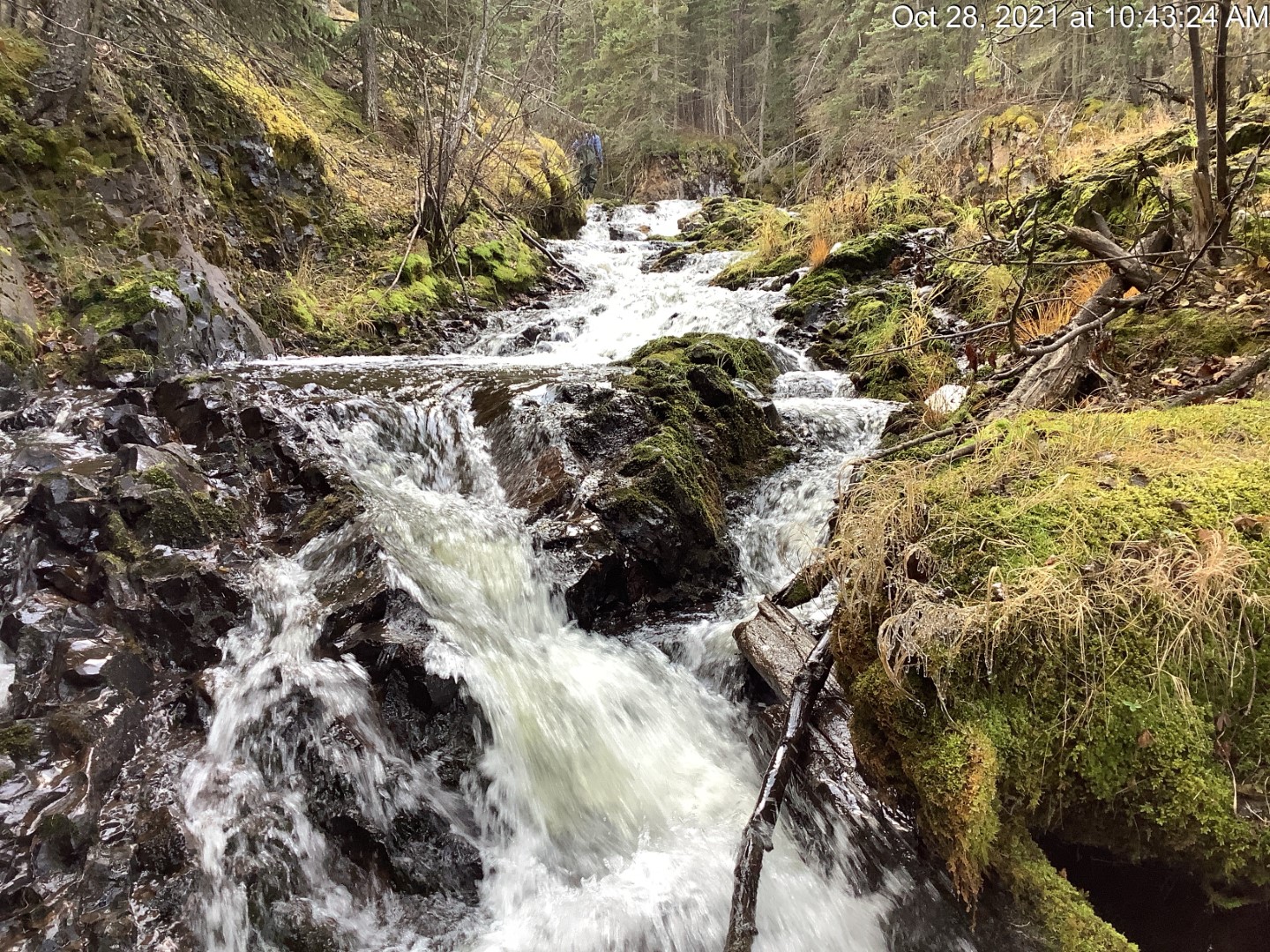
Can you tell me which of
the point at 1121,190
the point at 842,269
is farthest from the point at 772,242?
the point at 1121,190

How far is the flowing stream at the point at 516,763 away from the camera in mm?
2617

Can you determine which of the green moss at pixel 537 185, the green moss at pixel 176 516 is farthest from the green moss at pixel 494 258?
the green moss at pixel 176 516

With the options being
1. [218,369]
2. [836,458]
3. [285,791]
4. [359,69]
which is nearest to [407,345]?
[218,369]

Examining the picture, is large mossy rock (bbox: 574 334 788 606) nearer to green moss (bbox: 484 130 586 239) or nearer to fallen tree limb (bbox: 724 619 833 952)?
fallen tree limb (bbox: 724 619 833 952)

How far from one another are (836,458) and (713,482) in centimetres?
117

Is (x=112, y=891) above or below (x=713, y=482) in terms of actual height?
below

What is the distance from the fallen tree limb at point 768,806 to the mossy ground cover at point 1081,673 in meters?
0.21

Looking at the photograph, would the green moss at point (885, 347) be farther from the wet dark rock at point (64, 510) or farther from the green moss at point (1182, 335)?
the wet dark rock at point (64, 510)

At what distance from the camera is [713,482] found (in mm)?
5203

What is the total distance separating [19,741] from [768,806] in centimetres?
315

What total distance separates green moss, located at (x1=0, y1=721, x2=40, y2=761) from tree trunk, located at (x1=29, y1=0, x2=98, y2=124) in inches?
237

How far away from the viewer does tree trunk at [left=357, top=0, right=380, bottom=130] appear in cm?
1165

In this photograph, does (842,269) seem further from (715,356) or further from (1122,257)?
(1122,257)

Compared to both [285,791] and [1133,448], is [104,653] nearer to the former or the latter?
[285,791]
